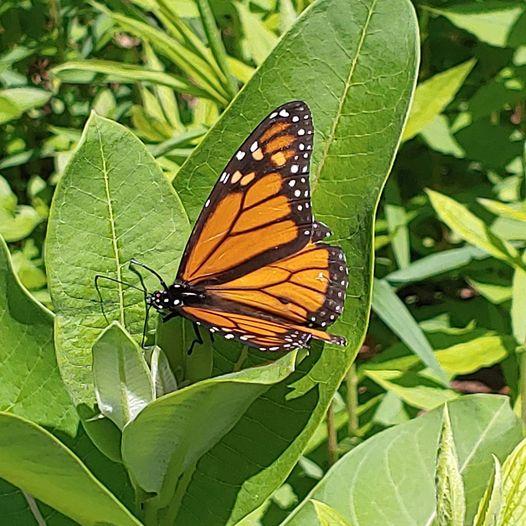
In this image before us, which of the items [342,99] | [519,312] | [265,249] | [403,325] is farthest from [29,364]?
[519,312]

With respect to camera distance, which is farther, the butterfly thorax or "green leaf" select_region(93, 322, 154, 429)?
the butterfly thorax

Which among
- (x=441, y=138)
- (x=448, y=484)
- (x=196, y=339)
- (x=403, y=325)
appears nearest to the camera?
(x=448, y=484)

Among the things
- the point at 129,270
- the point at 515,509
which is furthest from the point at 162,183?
the point at 515,509

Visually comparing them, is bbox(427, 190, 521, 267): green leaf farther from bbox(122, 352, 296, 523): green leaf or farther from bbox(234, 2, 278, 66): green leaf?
bbox(122, 352, 296, 523): green leaf

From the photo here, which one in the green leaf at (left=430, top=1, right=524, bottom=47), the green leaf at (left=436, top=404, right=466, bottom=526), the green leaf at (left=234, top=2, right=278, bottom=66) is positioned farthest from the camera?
the green leaf at (left=430, top=1, right=524, bottom=47)

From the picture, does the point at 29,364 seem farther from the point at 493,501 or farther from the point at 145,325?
the point at 493,501

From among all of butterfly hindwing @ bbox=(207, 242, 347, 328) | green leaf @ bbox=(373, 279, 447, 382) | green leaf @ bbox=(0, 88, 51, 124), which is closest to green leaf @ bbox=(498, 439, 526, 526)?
butterfly hindwing @ bbox=(207, 242, 347, 328)

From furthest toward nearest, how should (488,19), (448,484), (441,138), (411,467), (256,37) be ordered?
(441,138) → (488,19) → (256,37) → (411,467) → (448,484)
